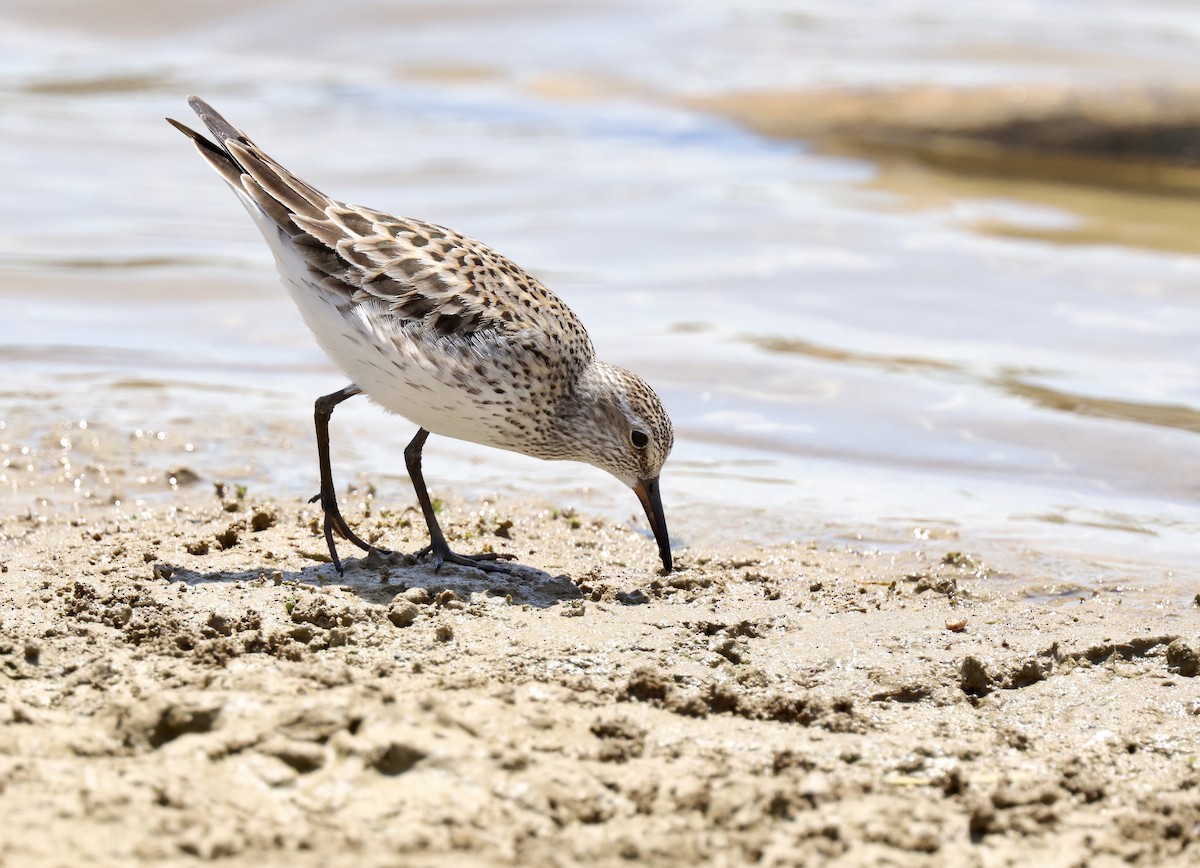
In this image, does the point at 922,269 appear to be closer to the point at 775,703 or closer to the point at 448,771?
the point at 775,703

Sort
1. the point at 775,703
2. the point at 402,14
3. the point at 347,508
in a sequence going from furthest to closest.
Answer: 1. the point at 402,14
2. the point at 347,508
3. the point at 775,703

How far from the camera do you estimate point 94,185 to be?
14398 mm

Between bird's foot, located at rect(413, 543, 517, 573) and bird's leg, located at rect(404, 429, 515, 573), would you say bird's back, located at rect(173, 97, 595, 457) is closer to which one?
bird's leg, located at rect(404, 429, 515, 573)

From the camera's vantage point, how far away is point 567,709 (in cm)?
445

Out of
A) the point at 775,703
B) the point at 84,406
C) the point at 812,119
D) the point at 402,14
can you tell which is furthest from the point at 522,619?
the point at 402,14

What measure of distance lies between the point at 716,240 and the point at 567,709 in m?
8.90

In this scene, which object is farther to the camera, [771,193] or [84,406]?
[771,193]

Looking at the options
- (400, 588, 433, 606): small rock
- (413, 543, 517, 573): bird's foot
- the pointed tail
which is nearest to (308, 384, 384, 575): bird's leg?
(413, 543, 517, 573): bird's foot

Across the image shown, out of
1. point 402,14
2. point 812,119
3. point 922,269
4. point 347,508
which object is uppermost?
point 402,14

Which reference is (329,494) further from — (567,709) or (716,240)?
(716,240)

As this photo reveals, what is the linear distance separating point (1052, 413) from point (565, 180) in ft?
23.2

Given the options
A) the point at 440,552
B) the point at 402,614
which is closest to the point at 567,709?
the point at 402,614

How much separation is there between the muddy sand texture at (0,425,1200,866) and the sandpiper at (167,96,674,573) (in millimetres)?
473

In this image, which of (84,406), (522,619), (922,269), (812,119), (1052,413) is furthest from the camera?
(812,119)
